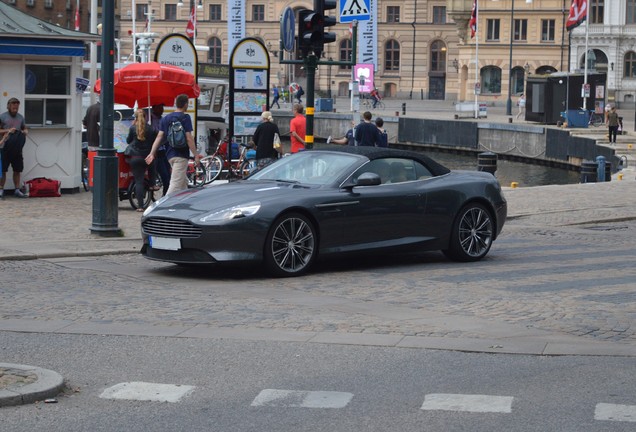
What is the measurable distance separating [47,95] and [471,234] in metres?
9.95

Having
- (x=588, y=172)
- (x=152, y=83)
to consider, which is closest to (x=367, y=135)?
(x=152, y=83)

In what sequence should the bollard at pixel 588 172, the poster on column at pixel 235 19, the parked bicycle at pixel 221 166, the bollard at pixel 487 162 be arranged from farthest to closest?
the poster on column at pixel 235 19, the bollard at pixel 588 172, the bollard at pixel 487 162, the parked bicycle at pixel 221 166

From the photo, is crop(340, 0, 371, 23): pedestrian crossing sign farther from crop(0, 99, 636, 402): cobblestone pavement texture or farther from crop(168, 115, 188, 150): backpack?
crop(0, 99, 636, 402): cobblestone pavement texture

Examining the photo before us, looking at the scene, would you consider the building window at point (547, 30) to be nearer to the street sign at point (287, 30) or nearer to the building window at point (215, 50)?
the building window at point (215, 50)

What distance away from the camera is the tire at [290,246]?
13.1 m

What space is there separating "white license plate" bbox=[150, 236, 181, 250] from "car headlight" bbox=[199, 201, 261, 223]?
1.30 feet

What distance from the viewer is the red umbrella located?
24359 millimetres

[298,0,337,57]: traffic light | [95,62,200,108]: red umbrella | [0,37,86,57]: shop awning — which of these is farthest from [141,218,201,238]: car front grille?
[95,62,200,108]: red umbrella

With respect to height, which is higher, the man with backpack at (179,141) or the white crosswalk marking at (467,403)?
the man with backpack at (179,141)

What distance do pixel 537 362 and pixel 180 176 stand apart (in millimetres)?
10150

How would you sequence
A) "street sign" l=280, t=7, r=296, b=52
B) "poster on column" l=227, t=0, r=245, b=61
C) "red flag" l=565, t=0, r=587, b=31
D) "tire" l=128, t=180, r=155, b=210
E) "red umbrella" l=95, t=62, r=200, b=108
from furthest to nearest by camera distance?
"red flag" l=565, t=0, r=587, b=31 < "poster on column" l=227, t=0, r=245, b=61 < "red umbrella" l=95, t=62, r=200, b=108 < "tire" l=128, t=180, r=155, b=210 < "street sign" l=280, t=7, r=296, b=52

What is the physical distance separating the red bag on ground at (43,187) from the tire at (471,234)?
9.19 metres

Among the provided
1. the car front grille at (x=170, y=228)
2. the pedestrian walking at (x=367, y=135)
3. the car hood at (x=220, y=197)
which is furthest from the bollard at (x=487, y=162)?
the car front grille at (x=170, y=228)

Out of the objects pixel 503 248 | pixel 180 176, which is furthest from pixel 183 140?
pixel 503 248
